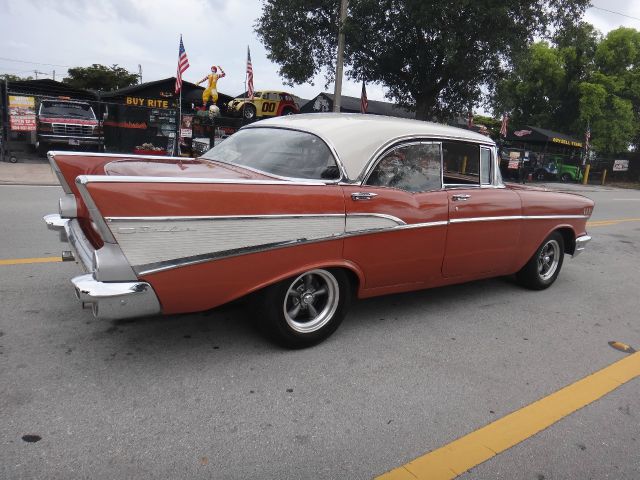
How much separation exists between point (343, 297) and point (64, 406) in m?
1.82

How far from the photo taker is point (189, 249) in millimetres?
2729

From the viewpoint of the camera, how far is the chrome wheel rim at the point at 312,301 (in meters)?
3.35

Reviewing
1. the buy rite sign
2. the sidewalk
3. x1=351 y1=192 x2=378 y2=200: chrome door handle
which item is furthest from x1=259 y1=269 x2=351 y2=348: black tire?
the buy rite sign

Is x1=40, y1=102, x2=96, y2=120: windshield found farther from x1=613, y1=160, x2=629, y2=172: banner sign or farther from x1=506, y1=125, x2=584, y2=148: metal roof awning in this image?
x1=613, y1=160, x2=629, y2=172: banner sign

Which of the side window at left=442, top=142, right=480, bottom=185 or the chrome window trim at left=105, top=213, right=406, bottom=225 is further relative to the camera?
the side window at left=442, top=142, right=480, bottom=185

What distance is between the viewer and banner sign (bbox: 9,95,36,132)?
1397 cm

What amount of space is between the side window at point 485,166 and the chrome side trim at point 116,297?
3.19m

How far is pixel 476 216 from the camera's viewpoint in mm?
4176

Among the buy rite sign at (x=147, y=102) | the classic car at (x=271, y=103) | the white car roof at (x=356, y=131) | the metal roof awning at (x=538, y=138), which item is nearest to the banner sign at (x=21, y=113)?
the classic car at (x=271, y=103)

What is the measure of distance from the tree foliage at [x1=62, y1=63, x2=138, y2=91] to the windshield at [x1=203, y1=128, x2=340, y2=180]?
48899mm

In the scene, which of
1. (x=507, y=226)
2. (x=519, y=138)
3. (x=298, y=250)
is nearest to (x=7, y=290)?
(x=298, y=250)

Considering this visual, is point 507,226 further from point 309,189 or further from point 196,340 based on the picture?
point 196,340

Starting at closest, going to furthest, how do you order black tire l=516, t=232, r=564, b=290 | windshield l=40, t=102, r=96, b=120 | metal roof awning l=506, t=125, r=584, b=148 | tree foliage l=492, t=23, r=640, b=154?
black tire l=516, t=232, r=564, b=290
windshield l=40, t=102, r=96, b=120
metal roof awning l=506, t=125, r=584, b=148
tree foliage l=492, t=23, r=640, b=154

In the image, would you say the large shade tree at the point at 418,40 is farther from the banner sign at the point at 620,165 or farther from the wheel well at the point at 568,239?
the banner sign at the point at 620,165
